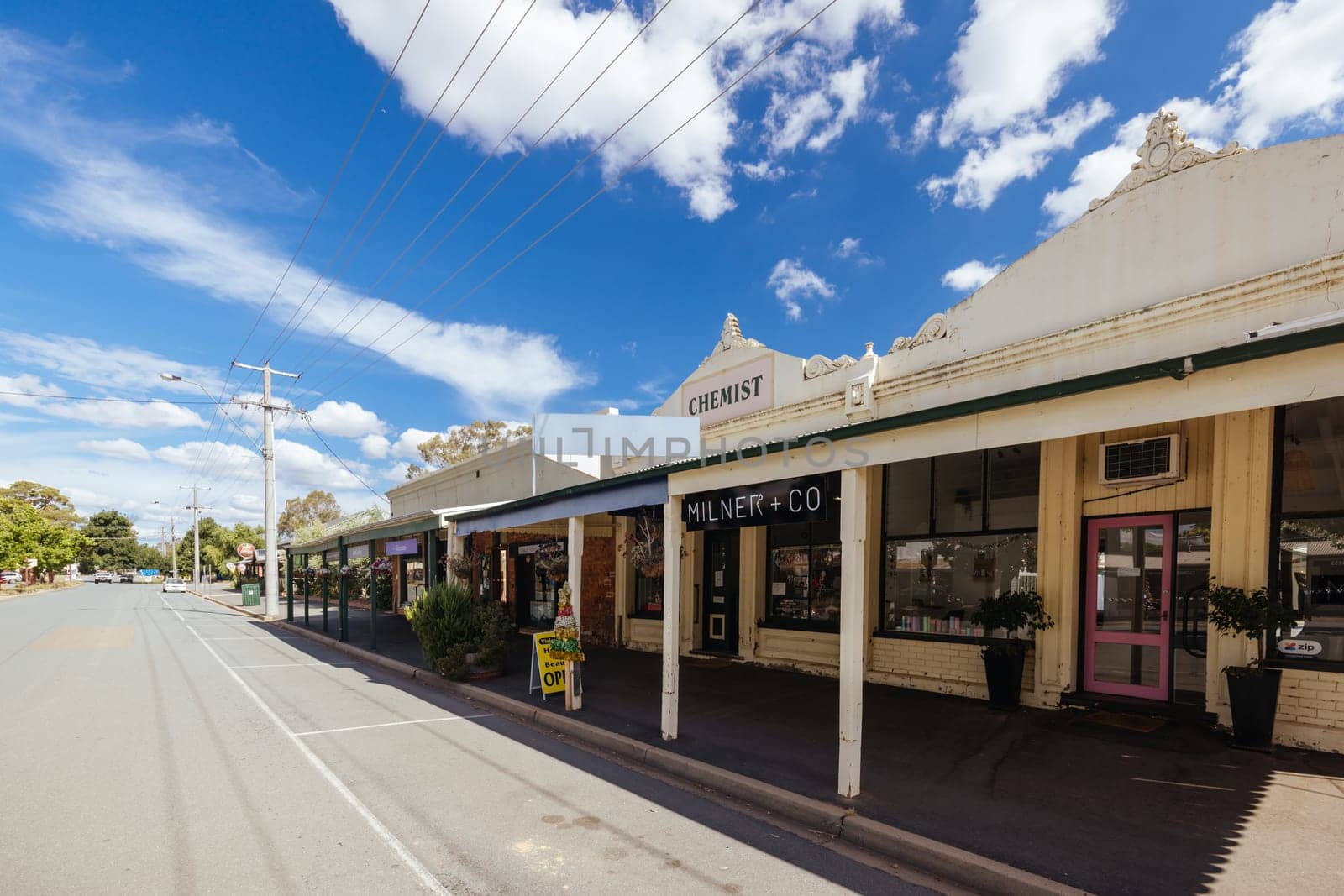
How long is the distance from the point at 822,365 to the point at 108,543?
128 m

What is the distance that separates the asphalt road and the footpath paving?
2.29 feet

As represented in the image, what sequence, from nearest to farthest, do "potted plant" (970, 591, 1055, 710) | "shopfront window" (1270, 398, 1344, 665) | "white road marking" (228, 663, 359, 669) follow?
"shopfront window" (1270, 398, 1344, 665) → "potted plant" (970, 591, 1055, 710) → "white road marking" (228, 663, 359, 669)

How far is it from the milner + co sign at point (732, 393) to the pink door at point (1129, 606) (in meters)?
5.16

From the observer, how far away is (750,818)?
17.5ft

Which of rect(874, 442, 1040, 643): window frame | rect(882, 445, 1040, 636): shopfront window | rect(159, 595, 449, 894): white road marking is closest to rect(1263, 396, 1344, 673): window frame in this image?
rect(874, 442, 1040, 643): window frame

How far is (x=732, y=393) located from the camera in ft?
39.6

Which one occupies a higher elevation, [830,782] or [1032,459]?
[1032,459]

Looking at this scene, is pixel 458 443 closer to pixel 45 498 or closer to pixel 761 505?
pixel 761 505

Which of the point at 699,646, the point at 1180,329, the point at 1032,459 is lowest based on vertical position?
the point at 699,646

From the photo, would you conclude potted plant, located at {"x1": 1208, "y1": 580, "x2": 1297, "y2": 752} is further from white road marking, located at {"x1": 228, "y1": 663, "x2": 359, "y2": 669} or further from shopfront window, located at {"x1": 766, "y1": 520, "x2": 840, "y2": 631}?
white road marking, located at {"x1": 228, "y1": 663, "x2": 359, "y2": 669}

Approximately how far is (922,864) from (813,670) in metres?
6.47

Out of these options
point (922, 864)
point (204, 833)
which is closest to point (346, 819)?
point (204, 833)

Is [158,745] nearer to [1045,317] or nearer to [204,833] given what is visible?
[204,833]

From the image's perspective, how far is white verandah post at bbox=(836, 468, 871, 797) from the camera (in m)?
5.46
